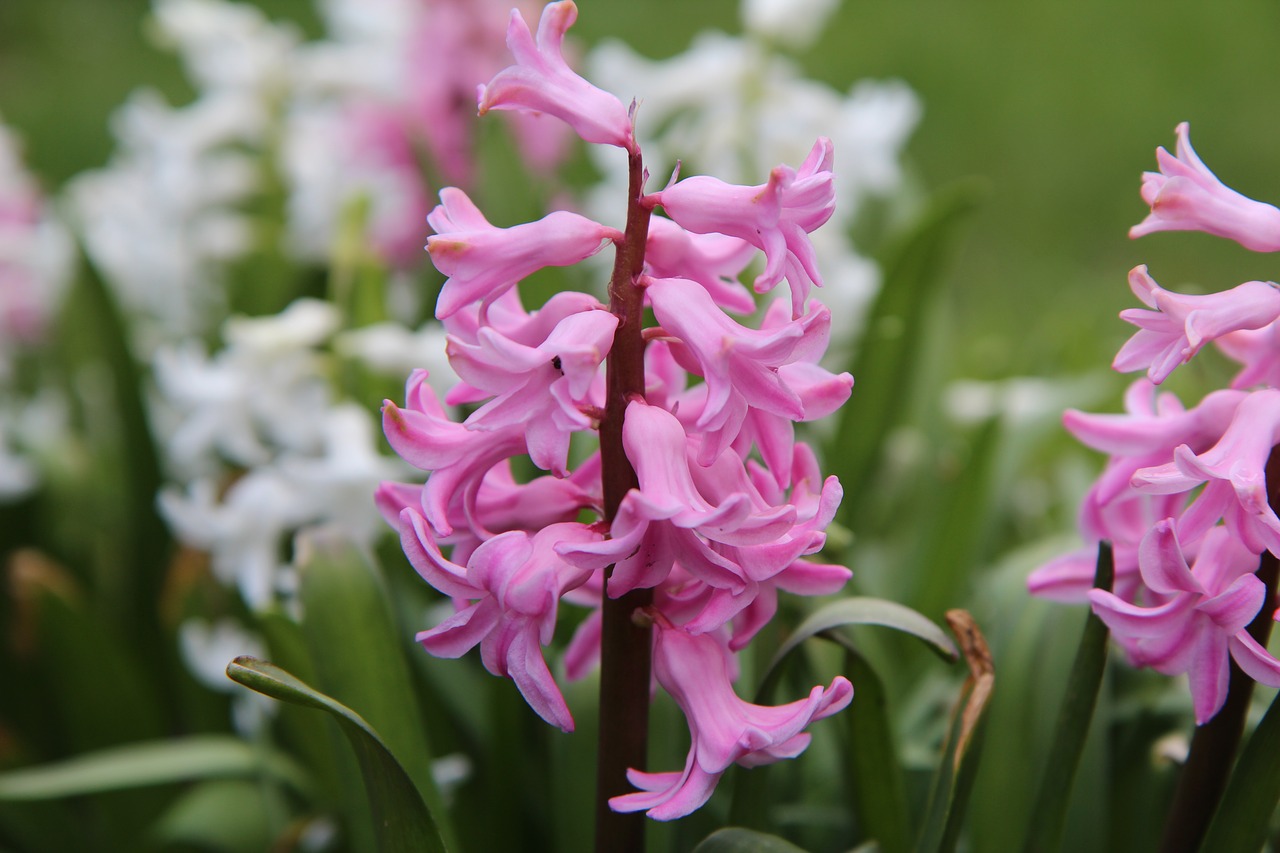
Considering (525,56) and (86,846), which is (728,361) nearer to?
(525,56)

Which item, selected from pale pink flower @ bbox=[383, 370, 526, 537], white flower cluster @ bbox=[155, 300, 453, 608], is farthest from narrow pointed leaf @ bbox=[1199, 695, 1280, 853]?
white flower cluster @ bbox=[155, 300, 453, 608]

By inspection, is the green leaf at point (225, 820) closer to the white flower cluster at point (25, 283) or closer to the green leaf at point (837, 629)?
the green leaf at point (837, 629)

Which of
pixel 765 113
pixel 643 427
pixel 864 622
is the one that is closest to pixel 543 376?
pixel 643 427

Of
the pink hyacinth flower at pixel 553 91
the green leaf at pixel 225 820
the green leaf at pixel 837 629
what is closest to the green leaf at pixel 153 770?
the green leaf at pixel 225 820

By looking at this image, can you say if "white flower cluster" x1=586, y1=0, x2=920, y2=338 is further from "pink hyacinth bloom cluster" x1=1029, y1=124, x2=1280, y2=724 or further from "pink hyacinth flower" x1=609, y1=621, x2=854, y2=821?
"pink hyacinth flower" x1=609, y1=621, x2=854, y2=821

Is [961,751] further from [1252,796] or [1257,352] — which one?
[1257,352]

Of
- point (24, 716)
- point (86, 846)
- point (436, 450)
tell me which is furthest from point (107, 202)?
point (436, 450)
